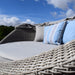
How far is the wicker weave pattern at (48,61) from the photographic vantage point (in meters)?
0.70

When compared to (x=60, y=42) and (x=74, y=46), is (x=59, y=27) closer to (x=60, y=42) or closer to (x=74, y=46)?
(x=60, y=42)

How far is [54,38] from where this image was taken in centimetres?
→ 201

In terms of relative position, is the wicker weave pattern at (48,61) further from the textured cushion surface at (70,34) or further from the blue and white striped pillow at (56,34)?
the blue and white striped pillow at (56,34)

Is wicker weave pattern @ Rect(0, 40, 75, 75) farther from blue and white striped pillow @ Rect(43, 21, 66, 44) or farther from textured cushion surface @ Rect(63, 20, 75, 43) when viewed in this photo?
blue and white striped pillow @ Rect(43, 21, 66, 44)

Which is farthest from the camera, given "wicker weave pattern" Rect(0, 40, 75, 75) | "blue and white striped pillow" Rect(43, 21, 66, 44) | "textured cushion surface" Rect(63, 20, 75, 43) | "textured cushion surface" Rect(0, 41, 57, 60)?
"blue and white striped pillow" Rect(43, 21, 66, 44)

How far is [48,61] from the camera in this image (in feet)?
2.57

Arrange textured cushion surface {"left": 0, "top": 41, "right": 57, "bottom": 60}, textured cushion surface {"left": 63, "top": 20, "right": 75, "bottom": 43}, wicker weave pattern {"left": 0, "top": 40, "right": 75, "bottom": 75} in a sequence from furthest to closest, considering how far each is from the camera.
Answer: textured cushion surface {"left": 63, "top": 20, "right": 75, "bottom": 43} < textured cushion surface {"left": 0, "top": 41, "right": 57, "bottom": 60} < wicker weave pattern {"left": 0, "top": 40, "right": 75, "bottom": 75}

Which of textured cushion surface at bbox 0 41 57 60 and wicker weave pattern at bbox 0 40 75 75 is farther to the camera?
textured cushion surface at bbox 0 41 57 60

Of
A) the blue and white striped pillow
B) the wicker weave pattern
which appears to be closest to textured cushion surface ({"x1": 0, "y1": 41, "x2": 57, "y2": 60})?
the wicker weave pattern

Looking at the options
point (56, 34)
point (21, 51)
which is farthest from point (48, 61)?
point (56, 34)

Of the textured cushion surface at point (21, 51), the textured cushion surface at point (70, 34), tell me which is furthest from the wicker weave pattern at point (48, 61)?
the textured cushion surface at point (70, 34)

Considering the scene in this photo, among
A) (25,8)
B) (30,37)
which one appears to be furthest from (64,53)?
(25,8)

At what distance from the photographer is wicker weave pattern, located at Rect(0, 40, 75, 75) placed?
0.70 metres

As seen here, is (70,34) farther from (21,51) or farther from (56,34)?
(21,51)
